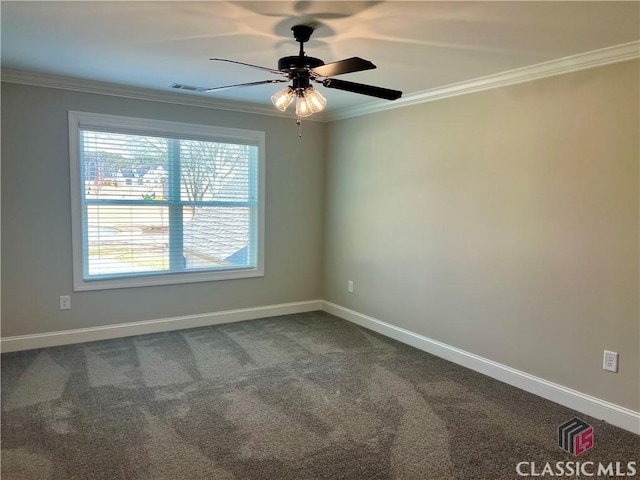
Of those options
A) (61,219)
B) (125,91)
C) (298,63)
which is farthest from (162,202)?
(298,63)

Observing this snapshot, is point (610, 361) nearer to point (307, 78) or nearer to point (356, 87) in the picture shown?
point (356, 87)

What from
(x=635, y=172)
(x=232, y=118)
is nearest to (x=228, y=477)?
(x=635, y=172)

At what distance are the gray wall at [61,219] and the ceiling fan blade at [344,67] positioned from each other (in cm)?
252

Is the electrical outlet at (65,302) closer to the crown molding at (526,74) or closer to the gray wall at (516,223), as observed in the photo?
the gray wall at (516,223)

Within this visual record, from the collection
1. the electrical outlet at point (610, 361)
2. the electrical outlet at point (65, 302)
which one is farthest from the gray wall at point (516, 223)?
the electrical outlet at point (65, 302)

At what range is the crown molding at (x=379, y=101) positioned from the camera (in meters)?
2.74

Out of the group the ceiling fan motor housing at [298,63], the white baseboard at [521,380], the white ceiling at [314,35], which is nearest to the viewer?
the white ceiling at [314,35]

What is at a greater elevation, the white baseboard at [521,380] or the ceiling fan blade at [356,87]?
the ceiling fan blade at [356,87]

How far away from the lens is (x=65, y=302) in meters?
3.95

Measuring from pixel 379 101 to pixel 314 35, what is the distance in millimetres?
1817

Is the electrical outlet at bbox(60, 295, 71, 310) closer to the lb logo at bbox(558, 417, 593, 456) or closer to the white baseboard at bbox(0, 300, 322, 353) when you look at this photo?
the white baseboard at bbox(0, 300, 322, 353)

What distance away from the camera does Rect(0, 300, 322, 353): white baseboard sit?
12.5ft

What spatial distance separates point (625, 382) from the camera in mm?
2734

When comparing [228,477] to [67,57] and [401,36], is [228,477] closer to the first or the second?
[401,36]
